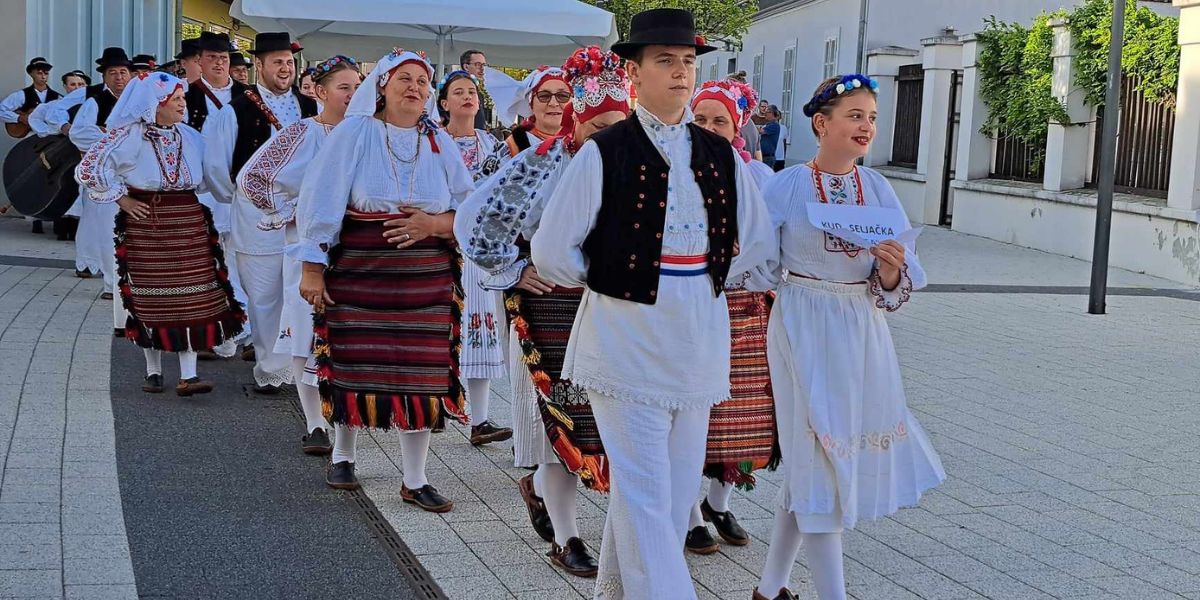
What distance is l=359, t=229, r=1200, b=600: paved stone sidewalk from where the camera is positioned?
5035 millimetres

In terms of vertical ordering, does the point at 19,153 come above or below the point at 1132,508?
above

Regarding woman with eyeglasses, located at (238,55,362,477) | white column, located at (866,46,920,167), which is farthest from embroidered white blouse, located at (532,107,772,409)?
white column, located at (866,46,920,167)

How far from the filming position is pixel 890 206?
4504 mm

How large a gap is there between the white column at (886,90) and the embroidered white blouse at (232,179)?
16.0 metres

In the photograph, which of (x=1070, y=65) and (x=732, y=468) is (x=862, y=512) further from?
(x=1070, y=65)

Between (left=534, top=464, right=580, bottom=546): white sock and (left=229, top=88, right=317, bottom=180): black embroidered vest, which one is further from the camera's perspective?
(left=229, top=88, right=317, bottom=180): black embroidered vest

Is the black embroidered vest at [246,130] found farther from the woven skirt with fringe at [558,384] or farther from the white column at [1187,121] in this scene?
the white column at [1187,121]

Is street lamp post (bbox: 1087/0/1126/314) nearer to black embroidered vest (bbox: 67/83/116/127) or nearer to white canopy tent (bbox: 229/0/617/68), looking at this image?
white canopy tent (bbox: 229/0/617/68)

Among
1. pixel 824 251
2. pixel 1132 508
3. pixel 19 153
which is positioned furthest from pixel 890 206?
pixel 19 153

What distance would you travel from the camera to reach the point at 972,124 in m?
19.3

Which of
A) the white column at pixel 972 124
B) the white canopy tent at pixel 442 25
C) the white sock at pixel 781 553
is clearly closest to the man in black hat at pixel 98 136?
the white canopy tent at pixel 442 25

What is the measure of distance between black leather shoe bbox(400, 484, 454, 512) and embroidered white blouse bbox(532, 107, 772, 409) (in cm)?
200

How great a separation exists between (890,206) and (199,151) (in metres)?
5.02

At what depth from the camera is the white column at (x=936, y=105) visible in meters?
20.5
